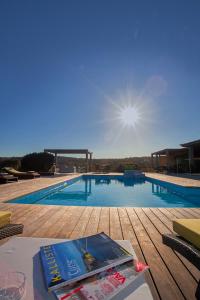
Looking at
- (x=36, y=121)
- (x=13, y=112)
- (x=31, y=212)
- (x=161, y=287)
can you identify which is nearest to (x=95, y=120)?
(x=36, y=121)

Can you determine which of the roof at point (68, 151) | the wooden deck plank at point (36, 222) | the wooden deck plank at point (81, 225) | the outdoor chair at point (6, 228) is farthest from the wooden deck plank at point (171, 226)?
the roof at point (68, 151)

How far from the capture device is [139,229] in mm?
2826

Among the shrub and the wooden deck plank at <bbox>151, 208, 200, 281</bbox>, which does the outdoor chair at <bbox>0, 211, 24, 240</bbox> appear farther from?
the shrub

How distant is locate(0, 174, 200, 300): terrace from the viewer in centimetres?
150

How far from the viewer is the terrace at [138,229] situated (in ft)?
4.93

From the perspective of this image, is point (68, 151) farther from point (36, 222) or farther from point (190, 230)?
point (190, 230)

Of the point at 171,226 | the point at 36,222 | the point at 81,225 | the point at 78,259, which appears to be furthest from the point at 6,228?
the point at 171,226

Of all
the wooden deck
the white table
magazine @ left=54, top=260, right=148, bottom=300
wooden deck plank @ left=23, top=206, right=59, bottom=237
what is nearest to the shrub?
the wooden deck

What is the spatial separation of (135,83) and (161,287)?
8.74 metres

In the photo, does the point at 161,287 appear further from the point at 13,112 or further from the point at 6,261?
the point at 13,112

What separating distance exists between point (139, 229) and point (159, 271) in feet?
3.88

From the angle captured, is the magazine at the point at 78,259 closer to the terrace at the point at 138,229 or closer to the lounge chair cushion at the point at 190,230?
the terrace at the point at 138,229

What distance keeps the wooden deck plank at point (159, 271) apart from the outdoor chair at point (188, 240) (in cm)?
22

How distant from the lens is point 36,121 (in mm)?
14031
